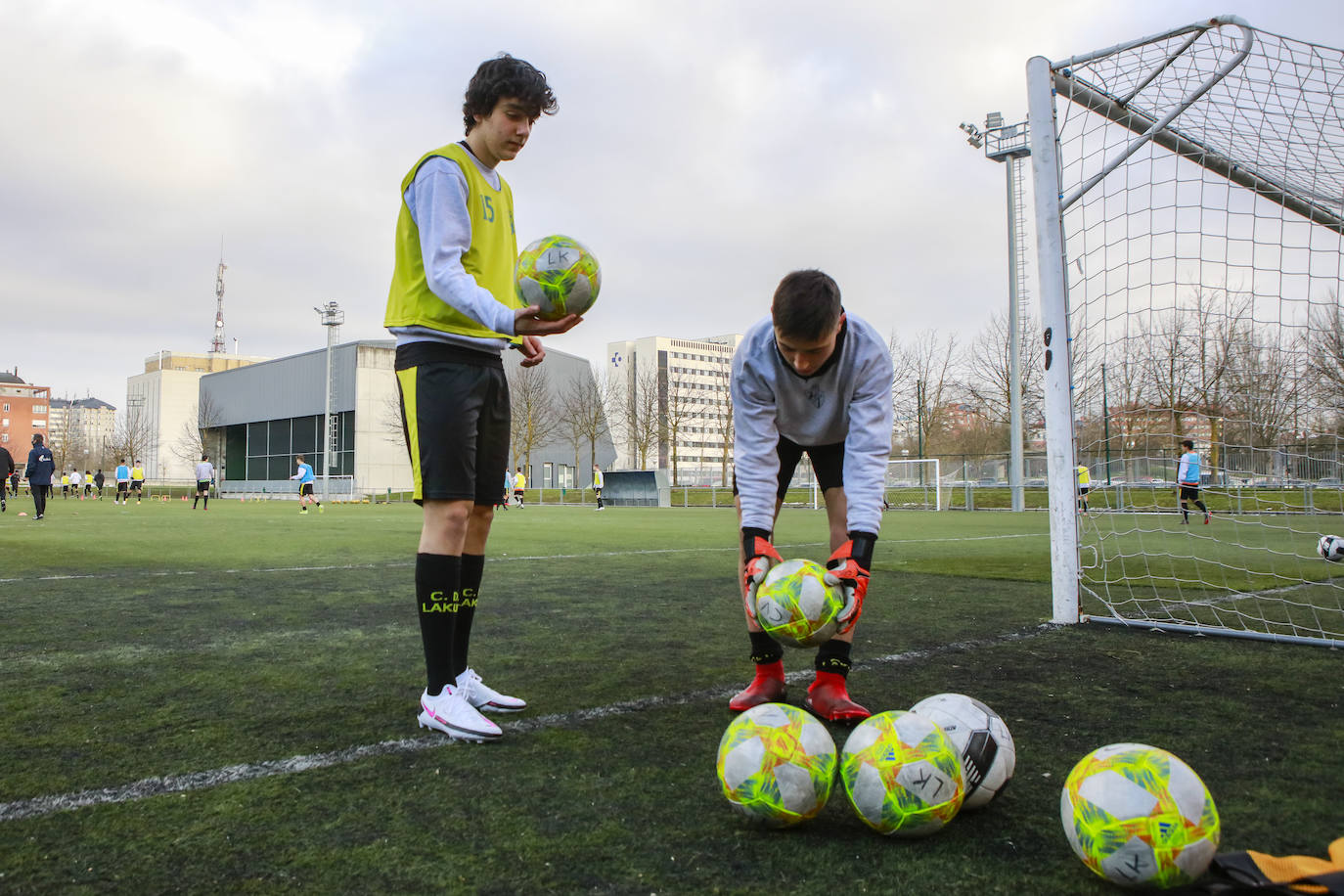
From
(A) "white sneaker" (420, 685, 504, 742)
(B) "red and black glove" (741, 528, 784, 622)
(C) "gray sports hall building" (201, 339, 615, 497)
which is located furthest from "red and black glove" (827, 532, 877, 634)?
(C) "gray sports hall building" (201, 339, 615, 497)

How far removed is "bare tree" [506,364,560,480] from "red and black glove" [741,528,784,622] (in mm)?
45560

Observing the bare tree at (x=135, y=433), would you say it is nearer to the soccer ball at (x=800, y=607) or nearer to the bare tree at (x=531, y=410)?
the bare tree at (x=531, y=410)

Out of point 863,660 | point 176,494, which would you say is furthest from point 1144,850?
point 176,494

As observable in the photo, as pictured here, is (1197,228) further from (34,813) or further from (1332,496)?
(1332,496)

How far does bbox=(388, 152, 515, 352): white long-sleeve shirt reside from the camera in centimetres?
283

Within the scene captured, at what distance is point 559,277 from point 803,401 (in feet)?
3.50

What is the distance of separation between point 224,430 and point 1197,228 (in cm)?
7192

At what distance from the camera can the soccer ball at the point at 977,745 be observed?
6.97 feet

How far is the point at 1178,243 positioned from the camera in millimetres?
5566

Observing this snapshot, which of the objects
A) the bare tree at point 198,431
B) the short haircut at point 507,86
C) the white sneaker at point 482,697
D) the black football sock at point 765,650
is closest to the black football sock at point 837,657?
the black football sock at point 765,650

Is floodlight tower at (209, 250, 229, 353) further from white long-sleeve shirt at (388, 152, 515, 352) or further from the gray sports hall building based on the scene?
white long-sleeve shirt at (388, 152, 515, 352)

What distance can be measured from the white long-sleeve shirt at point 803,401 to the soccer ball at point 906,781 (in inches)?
44.3

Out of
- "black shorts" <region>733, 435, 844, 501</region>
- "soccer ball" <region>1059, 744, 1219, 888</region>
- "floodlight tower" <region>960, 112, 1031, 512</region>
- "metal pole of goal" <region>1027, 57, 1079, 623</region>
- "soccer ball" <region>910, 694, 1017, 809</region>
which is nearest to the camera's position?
"soccer ball" <region>1059, 744, 1219, 888</region>

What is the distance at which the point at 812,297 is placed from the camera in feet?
8.95
